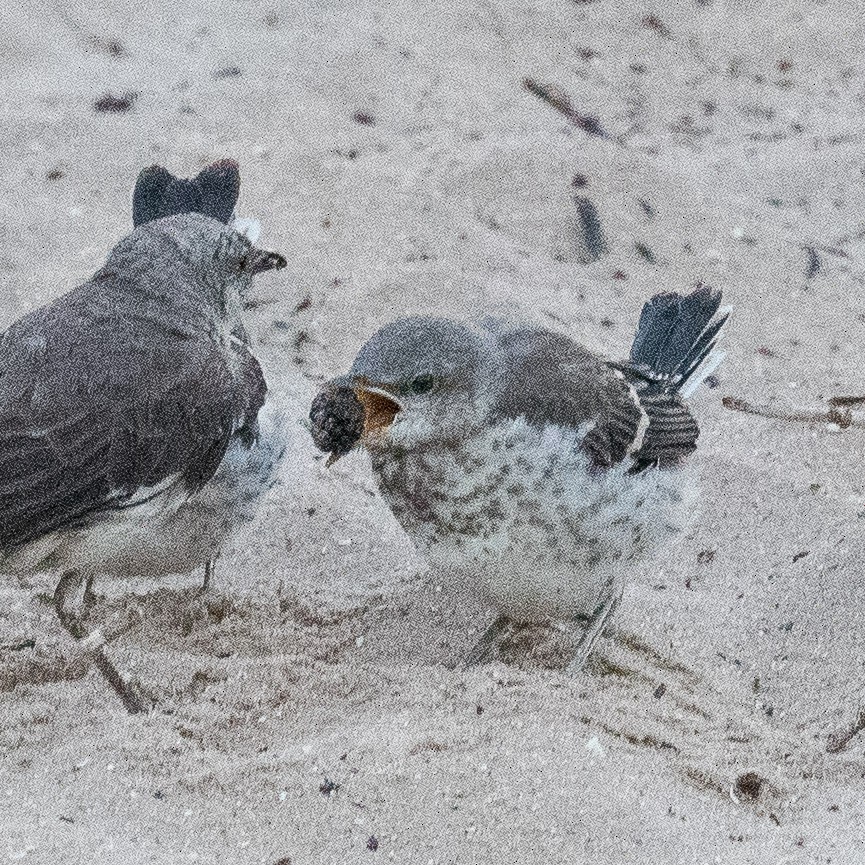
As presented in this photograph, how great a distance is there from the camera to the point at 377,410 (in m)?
3.41

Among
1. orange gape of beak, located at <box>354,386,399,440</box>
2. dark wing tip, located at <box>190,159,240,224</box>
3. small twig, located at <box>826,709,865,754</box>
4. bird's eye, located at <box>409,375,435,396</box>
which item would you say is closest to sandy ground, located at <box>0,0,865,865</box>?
small twig, located at <box>826,709,865,754</box>

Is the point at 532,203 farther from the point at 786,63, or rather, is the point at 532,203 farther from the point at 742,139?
the point at 786,63

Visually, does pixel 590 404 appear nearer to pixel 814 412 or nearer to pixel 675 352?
pixel 675 352

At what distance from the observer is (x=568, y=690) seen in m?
3.64

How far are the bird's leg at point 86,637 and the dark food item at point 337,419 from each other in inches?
35.2

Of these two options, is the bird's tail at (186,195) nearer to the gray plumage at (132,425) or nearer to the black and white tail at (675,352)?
the gray plumage at (132,425)

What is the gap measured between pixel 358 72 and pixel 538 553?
10.1 ft

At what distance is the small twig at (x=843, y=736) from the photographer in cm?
344

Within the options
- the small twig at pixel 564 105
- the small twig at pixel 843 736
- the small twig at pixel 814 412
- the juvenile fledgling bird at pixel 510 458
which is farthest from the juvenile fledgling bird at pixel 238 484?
the small twig at pixel 564 105

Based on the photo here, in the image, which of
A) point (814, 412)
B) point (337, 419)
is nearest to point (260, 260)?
point (337, 419)

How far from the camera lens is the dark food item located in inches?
128

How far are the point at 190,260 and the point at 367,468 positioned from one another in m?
0.88

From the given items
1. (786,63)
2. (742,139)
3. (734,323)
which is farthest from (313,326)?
(786,63)

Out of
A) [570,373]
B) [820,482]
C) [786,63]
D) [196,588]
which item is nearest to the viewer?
[570,373]
